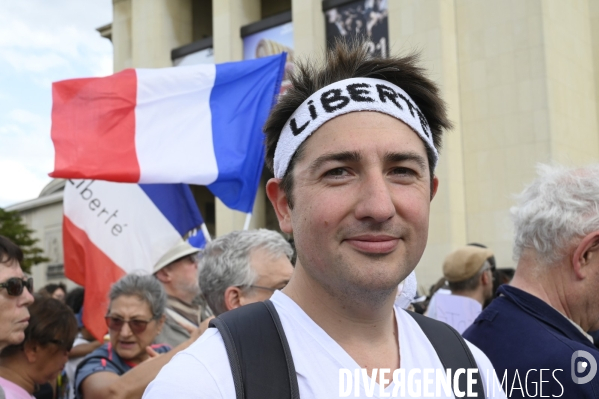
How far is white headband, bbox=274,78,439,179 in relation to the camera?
1.76 metres

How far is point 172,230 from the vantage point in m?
6.33

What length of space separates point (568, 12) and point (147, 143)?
48.8ft

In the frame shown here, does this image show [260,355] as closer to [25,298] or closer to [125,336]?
[25,298]

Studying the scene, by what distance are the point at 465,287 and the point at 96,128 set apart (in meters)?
3.81

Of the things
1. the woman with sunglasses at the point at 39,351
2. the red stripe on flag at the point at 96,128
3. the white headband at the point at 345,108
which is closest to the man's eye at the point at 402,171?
the white headband at the point at 345,108

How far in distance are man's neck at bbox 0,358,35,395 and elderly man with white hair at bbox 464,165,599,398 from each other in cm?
245

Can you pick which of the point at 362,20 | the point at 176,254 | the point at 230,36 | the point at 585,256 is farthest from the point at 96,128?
the point at 230,36

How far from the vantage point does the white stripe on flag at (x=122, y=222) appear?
6301mm

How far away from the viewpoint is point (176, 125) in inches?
243

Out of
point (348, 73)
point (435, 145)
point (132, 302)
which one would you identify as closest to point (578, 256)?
point (435, 145)

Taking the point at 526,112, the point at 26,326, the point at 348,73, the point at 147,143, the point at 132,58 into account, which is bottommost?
the point at 26,326

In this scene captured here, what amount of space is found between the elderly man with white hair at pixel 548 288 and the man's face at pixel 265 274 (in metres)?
1.07

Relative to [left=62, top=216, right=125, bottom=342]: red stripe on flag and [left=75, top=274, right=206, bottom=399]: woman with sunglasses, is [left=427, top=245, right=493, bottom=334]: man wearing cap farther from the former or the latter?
[left=62, top=216, right=125, bottom=342]: red stripe on flag

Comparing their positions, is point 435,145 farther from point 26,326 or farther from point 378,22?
point 378,22
